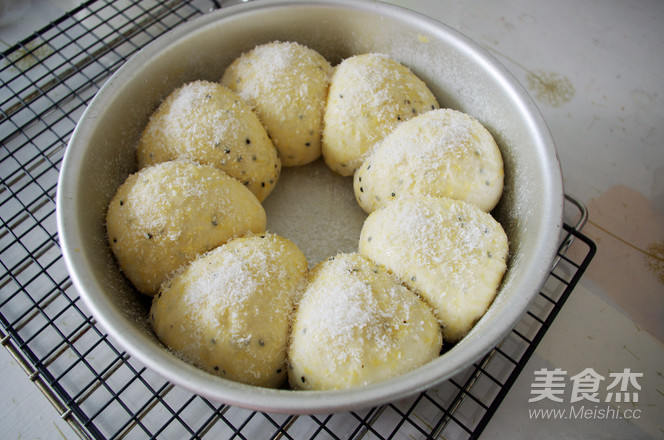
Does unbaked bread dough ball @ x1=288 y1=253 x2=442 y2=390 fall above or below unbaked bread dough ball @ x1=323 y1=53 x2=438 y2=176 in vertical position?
below

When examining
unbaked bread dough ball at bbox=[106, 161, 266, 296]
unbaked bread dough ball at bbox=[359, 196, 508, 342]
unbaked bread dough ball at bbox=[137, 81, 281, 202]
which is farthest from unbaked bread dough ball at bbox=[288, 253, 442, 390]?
unbaked bread dough ball at bbox=[137, 81, 281, 202]

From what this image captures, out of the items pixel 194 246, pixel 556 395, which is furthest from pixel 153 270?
pixel 556 395

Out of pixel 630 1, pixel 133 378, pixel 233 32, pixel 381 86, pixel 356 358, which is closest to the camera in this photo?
pixel 356 358

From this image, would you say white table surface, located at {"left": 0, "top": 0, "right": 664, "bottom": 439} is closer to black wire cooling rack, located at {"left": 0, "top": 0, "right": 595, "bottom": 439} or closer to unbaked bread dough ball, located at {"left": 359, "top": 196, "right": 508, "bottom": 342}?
black wire cooling rack, located at {"left": 0, "top": 0, "right": 595, "bottom": 439}

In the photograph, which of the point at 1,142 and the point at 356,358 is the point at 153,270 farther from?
the point at 1,142

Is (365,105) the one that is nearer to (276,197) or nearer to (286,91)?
(286,91)
